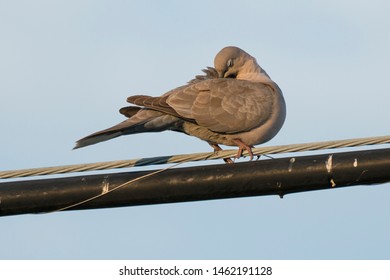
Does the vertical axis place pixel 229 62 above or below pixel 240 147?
above

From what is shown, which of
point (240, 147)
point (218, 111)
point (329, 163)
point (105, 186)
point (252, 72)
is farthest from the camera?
point (252, 72)

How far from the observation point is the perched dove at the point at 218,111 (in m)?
8.05

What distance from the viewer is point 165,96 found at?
8219mm

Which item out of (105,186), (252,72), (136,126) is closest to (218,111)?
(136,126)

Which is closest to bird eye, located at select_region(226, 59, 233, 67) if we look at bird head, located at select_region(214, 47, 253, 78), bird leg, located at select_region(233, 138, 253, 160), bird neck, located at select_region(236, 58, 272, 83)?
bird head, located at select_region(214, 47, 253, 78)

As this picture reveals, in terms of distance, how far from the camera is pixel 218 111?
827cm

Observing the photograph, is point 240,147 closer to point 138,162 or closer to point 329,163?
point 138,162

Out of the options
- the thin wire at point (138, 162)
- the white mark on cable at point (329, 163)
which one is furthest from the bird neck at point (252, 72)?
the white mark on cable at point (329, 163)

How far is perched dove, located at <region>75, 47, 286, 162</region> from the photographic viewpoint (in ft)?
26.4

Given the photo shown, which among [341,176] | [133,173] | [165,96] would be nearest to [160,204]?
[133,173]

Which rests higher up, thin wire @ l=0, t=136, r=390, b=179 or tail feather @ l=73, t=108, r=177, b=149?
tail feather @ l=73, t=108, r=177, b=149

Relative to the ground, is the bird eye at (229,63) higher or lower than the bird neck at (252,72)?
higher

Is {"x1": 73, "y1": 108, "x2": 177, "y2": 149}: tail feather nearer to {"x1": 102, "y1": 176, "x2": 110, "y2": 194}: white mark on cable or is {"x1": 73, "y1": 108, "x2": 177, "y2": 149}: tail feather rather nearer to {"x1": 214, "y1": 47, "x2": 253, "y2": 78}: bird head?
{"x1": 214, "y1": 47, "x2": 253, "y2": 78}: bird head

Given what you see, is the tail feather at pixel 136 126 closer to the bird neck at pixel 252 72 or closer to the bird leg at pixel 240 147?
the bird leg at pixel 240 147
